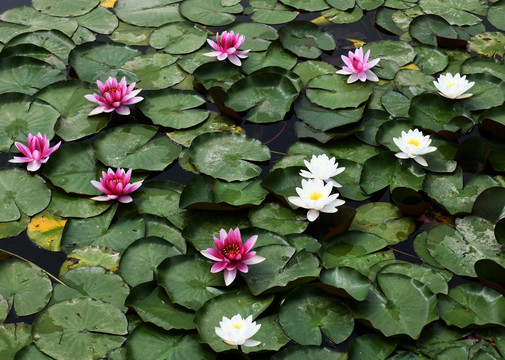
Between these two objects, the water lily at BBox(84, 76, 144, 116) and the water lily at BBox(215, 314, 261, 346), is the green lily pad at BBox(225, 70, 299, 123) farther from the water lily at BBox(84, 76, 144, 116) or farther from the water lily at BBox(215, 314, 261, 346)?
the water lily at BBox(215, 314, 261, 346)

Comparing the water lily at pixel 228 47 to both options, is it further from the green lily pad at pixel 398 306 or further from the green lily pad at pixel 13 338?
the green lily pad at pixel 13 338

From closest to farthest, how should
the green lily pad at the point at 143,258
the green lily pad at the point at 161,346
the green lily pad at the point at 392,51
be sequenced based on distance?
1. the green lily pad at the point at 161,346
2. the green lily pad at the point at 143,258
3. the green lily pad at the point at 392,51

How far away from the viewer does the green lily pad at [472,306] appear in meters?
2.51

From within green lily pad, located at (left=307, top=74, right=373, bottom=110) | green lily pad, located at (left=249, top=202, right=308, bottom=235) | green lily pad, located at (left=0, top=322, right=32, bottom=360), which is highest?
green lily pad, located at (left=307, top=74, right=373, bottom=110)

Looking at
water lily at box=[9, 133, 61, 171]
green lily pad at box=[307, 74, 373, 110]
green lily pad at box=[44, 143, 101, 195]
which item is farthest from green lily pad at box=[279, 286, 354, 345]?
water lily at box=[9, 133, 61, 171]

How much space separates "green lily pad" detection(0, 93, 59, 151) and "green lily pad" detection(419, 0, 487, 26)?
280cm

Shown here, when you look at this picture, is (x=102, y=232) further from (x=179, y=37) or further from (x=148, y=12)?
(x=148, y=12)

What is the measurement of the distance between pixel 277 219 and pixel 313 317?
1.95ft

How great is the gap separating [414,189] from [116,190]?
4.99 ft

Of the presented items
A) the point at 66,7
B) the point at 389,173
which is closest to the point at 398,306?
the point at 389,173

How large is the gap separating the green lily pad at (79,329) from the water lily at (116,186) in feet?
2.03

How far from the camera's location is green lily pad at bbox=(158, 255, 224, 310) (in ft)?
8.48

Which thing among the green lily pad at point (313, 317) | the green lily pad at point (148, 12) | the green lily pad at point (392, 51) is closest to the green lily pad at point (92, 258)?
the green lily pad at point (313, 317)

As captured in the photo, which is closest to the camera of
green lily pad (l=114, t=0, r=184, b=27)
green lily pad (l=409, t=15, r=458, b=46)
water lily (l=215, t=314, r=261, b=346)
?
water lily (l=215, t=314, r=261, b=346)
